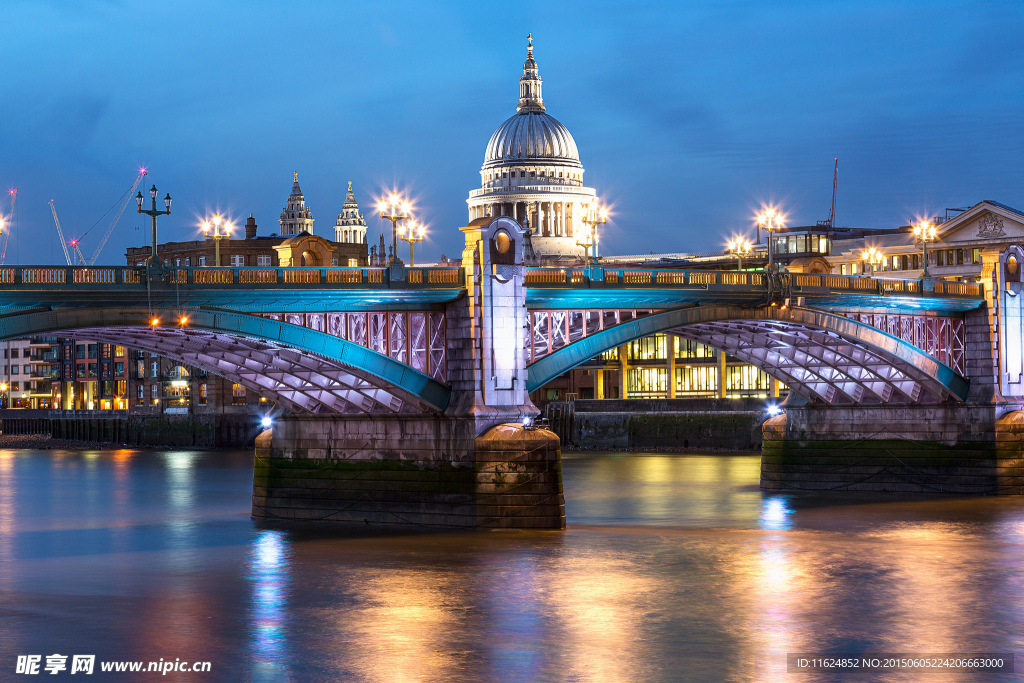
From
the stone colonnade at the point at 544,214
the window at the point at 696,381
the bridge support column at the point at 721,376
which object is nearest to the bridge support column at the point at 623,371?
the window at the point at 696,381

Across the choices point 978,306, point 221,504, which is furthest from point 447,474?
point 978,306

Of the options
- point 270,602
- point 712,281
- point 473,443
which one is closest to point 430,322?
point 473,443

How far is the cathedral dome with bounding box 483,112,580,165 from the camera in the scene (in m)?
165

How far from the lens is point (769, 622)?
30672mm

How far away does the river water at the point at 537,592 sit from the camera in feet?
88.5

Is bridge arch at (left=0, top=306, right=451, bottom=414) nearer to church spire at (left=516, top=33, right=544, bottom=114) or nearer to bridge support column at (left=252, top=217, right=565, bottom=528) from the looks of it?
bridge support column at (left=252, top=217, right=565, bottom=528)

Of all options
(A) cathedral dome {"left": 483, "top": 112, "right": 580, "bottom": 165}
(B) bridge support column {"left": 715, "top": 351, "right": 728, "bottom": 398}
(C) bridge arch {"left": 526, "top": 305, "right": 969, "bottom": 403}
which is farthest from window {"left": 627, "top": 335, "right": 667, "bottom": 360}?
(C) bridge arch {"left": 526, "top": 305, "right": 969, "bottom": 403}

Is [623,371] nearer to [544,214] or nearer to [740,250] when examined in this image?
[544,214]

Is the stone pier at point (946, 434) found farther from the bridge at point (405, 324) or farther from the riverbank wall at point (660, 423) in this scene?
the riverbank wall at point (660, 423)

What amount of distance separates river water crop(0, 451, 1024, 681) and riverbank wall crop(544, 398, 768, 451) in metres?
37.9

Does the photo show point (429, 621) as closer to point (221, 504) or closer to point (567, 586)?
point (567, 586)

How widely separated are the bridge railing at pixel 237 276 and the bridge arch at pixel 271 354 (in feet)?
2.78

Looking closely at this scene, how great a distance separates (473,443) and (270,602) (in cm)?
1151

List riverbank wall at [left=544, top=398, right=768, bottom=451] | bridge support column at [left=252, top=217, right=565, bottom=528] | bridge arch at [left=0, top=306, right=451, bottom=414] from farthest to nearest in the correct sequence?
riverbank wall at [left=544, top=398, right=768, bottom=451] → bridge support column at [left=252, top=217, right=565, bottom=528] → bridge arch at [left=0, top=306, right=451, bottom=414]
